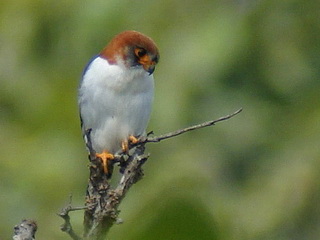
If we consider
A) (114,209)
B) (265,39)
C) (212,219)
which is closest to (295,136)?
(265,39)

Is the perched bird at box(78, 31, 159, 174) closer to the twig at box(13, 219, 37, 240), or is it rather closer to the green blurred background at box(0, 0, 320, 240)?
the green blurred background at box(0, 0, 320, 240)

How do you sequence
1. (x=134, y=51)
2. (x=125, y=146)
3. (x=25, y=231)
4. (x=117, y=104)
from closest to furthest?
(x=25, y=231), (x=125, y=146), (x=134, y=51), (x=117, y=104)

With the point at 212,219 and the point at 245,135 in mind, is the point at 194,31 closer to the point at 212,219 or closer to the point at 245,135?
the point at 245,135

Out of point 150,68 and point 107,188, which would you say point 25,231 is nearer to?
point 107,188

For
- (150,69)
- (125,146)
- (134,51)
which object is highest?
(134,51)

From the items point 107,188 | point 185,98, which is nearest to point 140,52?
point 185,98

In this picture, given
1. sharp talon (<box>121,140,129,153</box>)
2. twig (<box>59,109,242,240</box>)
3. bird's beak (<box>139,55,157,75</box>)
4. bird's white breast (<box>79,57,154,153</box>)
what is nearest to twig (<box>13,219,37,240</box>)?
twig (<box>59,109,242,240</box>)
